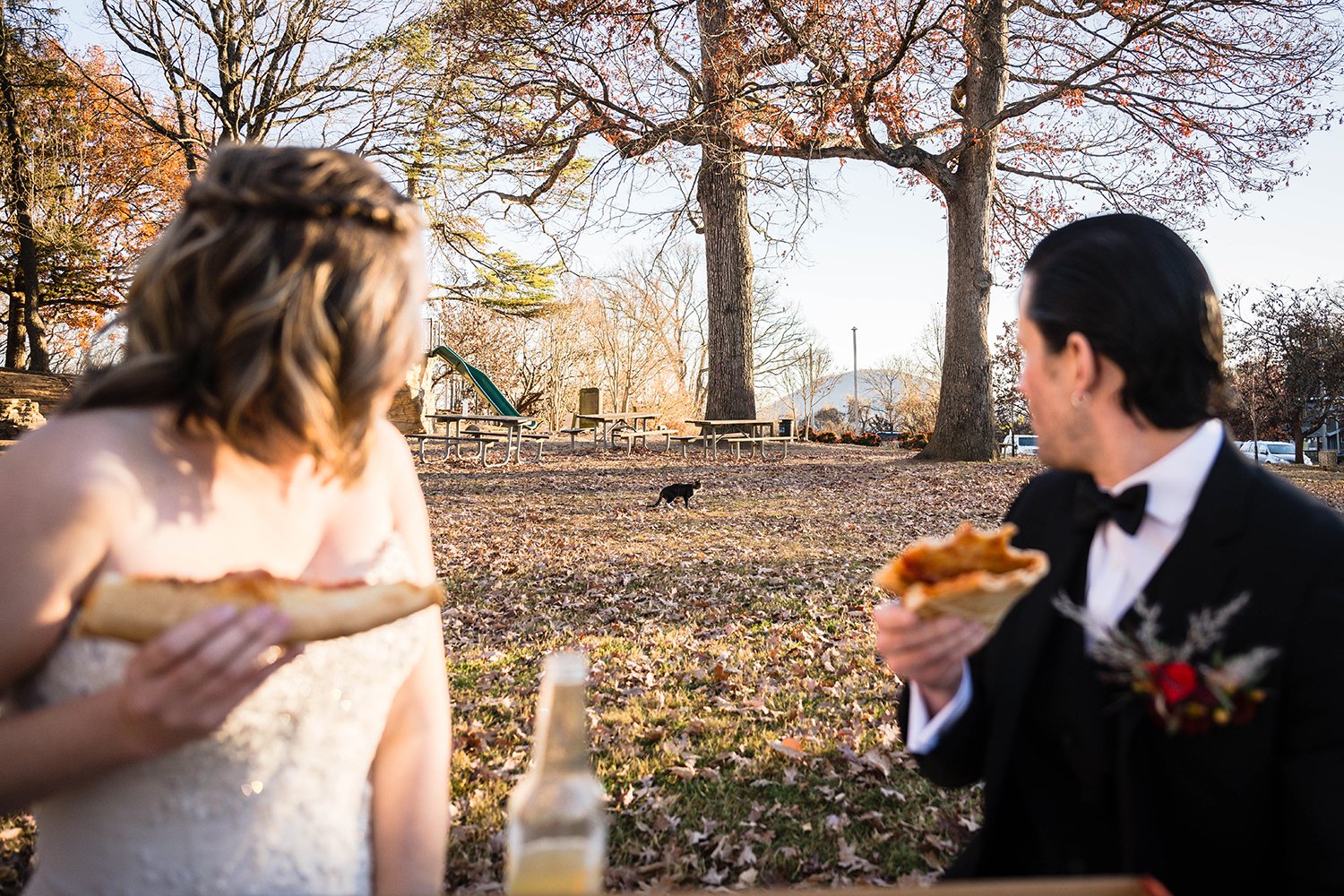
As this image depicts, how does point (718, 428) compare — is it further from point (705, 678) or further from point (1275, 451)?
point (1275, 451)

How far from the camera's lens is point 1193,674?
1.57 meters

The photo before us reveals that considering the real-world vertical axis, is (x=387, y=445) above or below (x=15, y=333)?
below

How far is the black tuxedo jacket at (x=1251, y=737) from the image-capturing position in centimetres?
167

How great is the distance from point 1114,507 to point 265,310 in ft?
5.60

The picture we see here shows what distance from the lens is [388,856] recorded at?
1816 mm

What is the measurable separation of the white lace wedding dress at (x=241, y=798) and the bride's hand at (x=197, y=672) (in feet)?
0.91

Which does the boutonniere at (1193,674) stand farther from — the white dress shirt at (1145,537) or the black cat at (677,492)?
the black cat at (677,492)

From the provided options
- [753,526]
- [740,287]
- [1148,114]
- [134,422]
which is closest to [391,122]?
[740,287]

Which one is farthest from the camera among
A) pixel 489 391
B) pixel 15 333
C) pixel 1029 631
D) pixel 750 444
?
pixel 15 333

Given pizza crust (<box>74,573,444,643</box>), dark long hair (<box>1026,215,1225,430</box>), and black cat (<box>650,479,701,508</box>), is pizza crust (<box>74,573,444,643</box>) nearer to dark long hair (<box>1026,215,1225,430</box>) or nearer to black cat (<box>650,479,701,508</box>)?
dark long hair (<box>1026,215,1225,430</box>)

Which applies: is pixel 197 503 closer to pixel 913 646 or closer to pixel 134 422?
pixel 134 422

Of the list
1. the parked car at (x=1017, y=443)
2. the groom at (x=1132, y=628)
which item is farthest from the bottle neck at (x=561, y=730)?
the parked car at (x=1017, y=443)

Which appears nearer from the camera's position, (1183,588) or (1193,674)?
(1193,674)

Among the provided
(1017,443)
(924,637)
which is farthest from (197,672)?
(1017,443)
